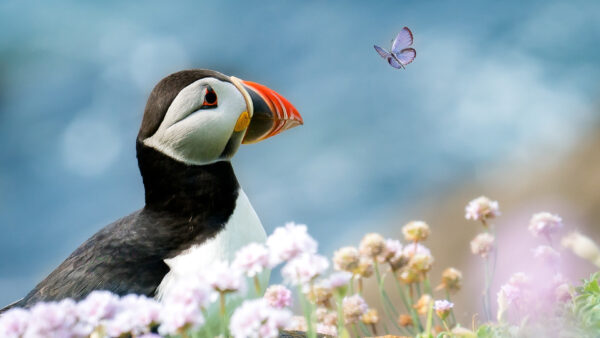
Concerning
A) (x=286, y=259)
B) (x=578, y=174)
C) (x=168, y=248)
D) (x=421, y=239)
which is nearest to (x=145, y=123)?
(x=168, y=248)

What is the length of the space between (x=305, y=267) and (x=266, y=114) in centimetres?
193

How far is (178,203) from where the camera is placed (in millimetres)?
3533

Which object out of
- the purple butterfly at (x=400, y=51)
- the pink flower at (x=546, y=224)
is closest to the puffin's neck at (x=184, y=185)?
the purple butterfly at (x=400, y=51)

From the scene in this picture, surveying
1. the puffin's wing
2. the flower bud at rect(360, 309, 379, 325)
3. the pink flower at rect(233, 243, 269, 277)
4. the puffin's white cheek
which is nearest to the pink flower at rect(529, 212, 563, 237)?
the flower bud at rect(360, 309, 379, 325)

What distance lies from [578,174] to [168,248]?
5.46m

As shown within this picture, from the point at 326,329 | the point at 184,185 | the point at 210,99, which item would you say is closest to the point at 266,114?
the point at 210,99

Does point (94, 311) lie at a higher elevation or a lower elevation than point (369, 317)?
lower

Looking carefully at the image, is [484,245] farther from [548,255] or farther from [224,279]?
[224,279]

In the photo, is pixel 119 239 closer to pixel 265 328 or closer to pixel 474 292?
pixel 265 328

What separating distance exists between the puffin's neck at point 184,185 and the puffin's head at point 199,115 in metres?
0.05

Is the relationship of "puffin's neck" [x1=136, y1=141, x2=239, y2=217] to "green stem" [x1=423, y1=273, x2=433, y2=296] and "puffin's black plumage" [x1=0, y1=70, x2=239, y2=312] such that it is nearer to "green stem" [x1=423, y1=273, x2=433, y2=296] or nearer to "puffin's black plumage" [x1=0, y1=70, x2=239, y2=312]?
"puffin's black plumage" [x1=0, y1=70, x2=239, y2=312]

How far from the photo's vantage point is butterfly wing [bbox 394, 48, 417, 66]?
11.6 ft

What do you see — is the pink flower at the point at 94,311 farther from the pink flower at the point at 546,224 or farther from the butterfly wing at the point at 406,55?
the pink flower at the point at 546,224

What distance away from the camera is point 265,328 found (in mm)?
1789
